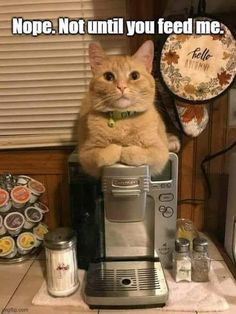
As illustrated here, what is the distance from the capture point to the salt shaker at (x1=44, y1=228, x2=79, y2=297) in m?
0.87

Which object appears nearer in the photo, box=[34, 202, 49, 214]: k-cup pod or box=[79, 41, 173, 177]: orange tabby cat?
box=[79, 41, 173, 177]: orange tabby cat

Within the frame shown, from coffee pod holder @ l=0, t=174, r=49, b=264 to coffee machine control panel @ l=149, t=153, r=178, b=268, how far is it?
1.18ft

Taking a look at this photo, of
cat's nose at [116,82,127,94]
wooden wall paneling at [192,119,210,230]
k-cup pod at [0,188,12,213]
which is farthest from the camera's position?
wooden wall paneling at [192,119,210,230]

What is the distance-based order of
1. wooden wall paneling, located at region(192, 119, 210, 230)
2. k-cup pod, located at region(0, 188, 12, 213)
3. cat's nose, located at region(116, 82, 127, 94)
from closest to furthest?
1. cat's nose, located at region(116, 82, 127, 94)
2. k-cup pod, located at region(0, 188, 12, 213)
3. wooden wall paneling, located at region(192, 119, 210, 230)

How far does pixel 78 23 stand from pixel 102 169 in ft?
1.76

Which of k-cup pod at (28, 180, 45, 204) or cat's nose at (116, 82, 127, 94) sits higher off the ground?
cat's nose at (116, 82, 127, 94)

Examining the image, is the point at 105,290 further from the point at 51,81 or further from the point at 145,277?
the point at 51,81

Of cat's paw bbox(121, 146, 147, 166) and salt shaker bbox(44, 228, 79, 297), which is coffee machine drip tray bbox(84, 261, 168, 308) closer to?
salt shaker bbox(44, 228, 79, 297)

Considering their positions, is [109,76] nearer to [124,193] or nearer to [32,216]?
[124,193]

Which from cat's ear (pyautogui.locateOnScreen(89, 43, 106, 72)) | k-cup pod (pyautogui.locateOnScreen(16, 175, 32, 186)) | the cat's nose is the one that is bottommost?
k-cup pod (pyautogui.locateOnScreen(16, 175, 32, 186))

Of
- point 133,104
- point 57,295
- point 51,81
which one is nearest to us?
point 133,104

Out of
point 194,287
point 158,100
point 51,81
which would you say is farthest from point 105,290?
point 51,81

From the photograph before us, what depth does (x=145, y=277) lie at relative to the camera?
0.91m

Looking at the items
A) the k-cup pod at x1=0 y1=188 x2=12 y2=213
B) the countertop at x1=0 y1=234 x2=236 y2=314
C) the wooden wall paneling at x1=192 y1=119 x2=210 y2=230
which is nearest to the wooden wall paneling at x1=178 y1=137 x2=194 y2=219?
the wooden wall paneling at x1=192 y1=119 x2=210 y2=230
